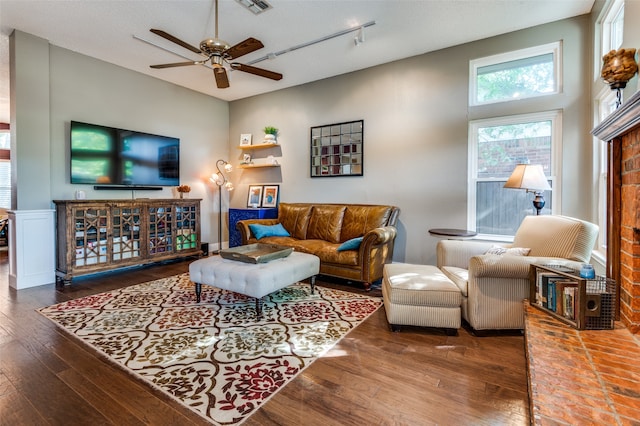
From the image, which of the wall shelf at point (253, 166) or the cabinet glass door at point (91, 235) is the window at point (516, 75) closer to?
the wall shelf at point (253, 166)

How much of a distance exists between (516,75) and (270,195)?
159 inches

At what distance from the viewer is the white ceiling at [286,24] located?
10.1 feet

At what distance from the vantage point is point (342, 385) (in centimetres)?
179

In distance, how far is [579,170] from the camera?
323 cm

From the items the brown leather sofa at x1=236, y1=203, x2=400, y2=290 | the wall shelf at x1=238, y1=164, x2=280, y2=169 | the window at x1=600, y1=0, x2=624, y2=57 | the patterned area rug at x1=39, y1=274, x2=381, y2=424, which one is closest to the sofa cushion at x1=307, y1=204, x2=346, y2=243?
the brown leather sofa at x1=236, y1=203, x2=400, y2=290

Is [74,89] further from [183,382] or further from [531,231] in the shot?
[531,231]

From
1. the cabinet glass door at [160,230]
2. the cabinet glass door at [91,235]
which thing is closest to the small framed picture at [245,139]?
the cabinet glass door at [160,230]

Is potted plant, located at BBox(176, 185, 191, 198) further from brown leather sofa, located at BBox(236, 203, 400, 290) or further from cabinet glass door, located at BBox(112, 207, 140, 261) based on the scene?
brown leather sofa, located at BBox(236, 203, 400, 290)

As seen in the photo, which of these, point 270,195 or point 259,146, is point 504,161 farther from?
point 259,146

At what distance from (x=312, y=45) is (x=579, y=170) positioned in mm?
3343

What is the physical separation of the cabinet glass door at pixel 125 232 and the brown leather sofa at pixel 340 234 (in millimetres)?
1442

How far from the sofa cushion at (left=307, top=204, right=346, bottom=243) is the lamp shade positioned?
7.25ft

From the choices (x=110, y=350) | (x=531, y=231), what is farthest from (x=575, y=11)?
(x=110, y=350)

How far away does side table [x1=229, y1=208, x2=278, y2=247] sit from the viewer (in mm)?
5266
